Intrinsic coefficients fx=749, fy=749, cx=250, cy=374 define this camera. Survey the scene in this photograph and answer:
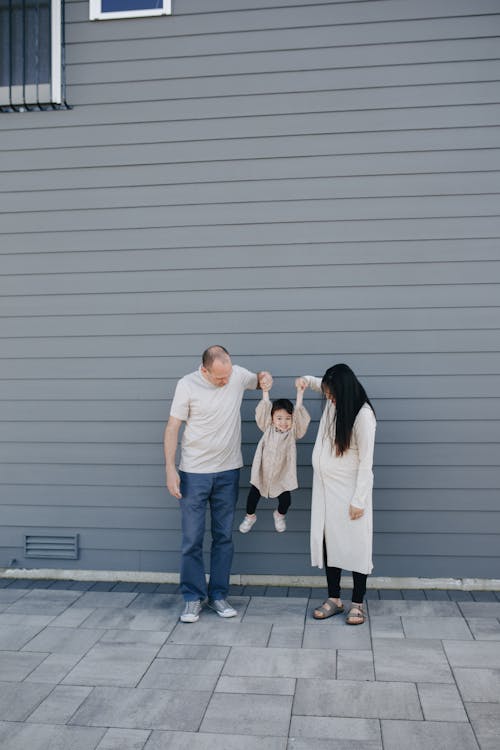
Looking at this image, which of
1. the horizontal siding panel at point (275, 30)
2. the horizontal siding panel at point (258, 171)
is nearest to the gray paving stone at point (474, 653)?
the horizontal siding panel at point (258, 171)

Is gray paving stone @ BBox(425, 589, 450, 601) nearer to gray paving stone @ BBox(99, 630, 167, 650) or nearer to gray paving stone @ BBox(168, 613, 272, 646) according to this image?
gray paving stone @ BBox(168, 613, 272, 646)

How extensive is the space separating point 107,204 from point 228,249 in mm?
868

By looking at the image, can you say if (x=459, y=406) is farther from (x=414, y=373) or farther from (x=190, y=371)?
(x=190, y=371)

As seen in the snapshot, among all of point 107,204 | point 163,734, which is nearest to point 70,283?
point 107,204

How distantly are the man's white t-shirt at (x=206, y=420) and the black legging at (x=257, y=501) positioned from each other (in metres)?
0.30

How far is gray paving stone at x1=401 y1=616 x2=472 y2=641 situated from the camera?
4.01m

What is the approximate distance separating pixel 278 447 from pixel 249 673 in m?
1.35

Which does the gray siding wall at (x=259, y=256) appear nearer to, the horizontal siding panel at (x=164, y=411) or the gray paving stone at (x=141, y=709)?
the horizontal siding panel at (x=164, y=411)

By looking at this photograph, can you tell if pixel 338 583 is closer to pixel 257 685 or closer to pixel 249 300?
pixel 257 685

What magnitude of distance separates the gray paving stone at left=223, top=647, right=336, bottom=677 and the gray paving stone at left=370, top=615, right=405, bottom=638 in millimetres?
376

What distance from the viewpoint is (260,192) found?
15.7 ft

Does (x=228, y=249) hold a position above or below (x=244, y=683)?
above

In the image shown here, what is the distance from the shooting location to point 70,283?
5.00 m

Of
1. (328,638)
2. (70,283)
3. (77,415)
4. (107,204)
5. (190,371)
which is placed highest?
(107,204)
